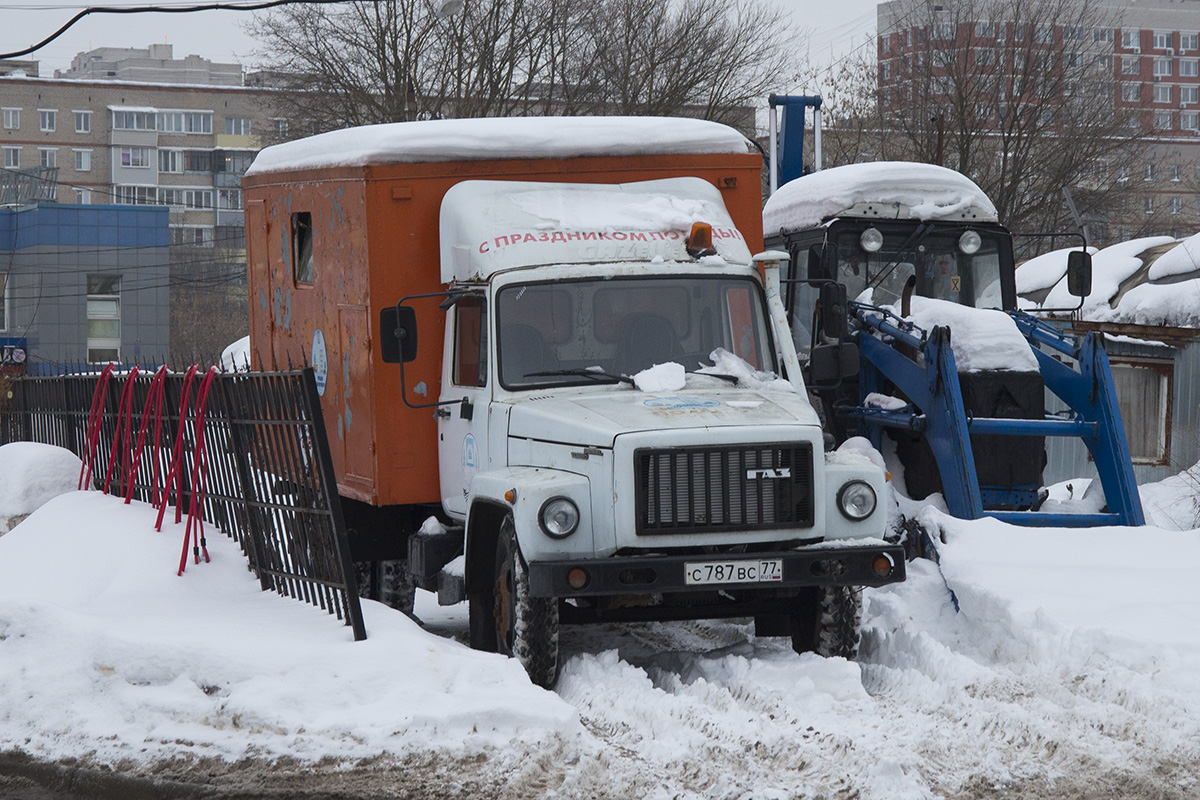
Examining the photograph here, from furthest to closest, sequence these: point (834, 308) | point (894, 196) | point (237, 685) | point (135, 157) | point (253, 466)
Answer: point (135, 157), point (894, 196), point (834, 308), point (253, 466), point (237, 685)

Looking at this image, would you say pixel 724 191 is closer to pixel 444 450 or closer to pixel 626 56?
pixel 444 450

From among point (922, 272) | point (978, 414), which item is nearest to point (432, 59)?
point (922, 272)

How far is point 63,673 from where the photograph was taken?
20.9ft

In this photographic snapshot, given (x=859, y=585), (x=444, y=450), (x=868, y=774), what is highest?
(x=444, y=450)

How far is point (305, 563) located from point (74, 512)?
315cm

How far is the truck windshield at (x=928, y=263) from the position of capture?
1198 centimetres

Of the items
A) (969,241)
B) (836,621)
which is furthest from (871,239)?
(836,621)

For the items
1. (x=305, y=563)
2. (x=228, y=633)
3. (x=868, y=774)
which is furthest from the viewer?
(x=305, y=563)

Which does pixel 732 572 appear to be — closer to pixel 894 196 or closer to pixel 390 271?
pixel 390 271

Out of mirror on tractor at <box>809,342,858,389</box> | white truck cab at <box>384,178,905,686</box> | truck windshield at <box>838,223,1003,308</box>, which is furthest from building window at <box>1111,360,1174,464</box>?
white truck cab at <box>384,178,905,686</box>

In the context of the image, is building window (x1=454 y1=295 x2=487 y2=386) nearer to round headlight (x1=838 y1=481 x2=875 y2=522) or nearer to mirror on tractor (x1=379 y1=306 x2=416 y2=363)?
mirror on tractor (x1=379 y1=306 x2=416 y2=363)

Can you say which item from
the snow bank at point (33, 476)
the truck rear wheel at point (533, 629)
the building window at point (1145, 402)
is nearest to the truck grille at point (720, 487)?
the truck rear wheel at point (533, 629)

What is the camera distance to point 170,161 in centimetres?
9169

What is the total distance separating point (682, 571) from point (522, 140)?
3.18 metres
